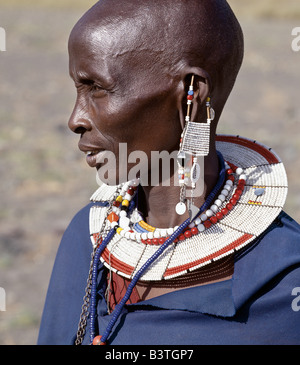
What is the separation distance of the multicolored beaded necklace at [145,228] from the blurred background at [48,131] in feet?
9.44

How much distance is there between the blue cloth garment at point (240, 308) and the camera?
2105 mm

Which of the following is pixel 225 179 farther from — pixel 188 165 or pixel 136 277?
pixel 136 277

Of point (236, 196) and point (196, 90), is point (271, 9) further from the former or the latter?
point (196, 90)

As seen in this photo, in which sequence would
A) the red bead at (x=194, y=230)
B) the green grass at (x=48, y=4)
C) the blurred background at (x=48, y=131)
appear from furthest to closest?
1. the green grass at (x=48, y=4)
2. the blurred background at (x=48, y=131)
3. the red bead at (x=194, y=230)

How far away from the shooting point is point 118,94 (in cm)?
207

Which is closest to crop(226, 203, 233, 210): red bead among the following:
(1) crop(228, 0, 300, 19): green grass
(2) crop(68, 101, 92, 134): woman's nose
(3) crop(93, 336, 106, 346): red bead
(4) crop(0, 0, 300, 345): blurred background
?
(2) crop(68, 101, 92, 134): woman's nose

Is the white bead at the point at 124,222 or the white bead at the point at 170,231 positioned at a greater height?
the white bead at the point at 124,222

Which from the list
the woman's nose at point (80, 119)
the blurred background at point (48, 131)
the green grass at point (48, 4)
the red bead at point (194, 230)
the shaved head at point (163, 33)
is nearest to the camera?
the shaved head at point (163, 33)

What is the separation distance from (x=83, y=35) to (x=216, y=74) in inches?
19.1

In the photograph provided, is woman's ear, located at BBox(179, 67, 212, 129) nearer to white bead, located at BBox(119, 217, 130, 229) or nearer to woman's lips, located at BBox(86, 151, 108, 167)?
woman's lips, located at BBox(86, 151, 108, 167)

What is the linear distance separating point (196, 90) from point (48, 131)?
26.6 feet

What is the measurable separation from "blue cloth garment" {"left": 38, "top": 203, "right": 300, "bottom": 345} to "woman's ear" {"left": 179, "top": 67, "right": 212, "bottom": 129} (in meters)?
0.52

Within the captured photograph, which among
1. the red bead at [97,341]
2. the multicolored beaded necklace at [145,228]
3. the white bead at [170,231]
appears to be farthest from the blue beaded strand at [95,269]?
the white bead at [170,231]

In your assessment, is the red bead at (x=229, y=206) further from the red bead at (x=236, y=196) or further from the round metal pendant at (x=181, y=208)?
the round metal pendant at (x=181, y=208)
